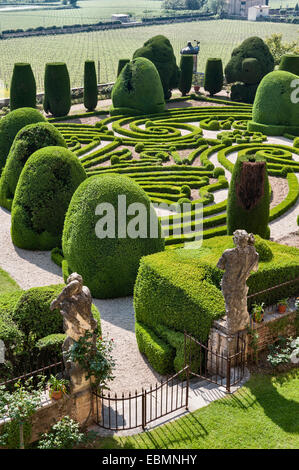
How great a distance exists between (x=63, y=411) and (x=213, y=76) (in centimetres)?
3872

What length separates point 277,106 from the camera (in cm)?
3375

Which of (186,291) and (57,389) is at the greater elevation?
(186,291)

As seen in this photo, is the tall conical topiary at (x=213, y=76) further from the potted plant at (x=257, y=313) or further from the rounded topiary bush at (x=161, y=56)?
the potted plant at (x=257, y=313)

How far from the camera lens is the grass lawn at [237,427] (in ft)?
34.2

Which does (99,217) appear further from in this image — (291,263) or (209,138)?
(209,138)

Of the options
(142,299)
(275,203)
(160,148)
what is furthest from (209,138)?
(142,299)

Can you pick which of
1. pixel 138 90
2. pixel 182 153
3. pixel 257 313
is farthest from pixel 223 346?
pixel 138 90

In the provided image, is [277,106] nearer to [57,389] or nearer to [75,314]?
[75,314]

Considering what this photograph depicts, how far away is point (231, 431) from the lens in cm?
1071

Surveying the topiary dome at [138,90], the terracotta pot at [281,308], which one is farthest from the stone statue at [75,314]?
the topiary dome at [138,90]

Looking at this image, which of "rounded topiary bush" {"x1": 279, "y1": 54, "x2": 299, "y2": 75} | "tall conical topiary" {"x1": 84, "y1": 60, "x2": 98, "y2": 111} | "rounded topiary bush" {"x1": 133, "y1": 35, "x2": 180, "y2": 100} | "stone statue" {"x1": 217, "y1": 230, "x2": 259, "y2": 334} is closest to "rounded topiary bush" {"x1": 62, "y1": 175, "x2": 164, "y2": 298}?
"stone statue" {"x1": 217, "y1": 230, "x2": 259, "y2": 334}

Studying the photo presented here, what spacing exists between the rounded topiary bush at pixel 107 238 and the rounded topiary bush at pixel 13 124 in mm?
9389

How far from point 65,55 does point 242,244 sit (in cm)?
7527
